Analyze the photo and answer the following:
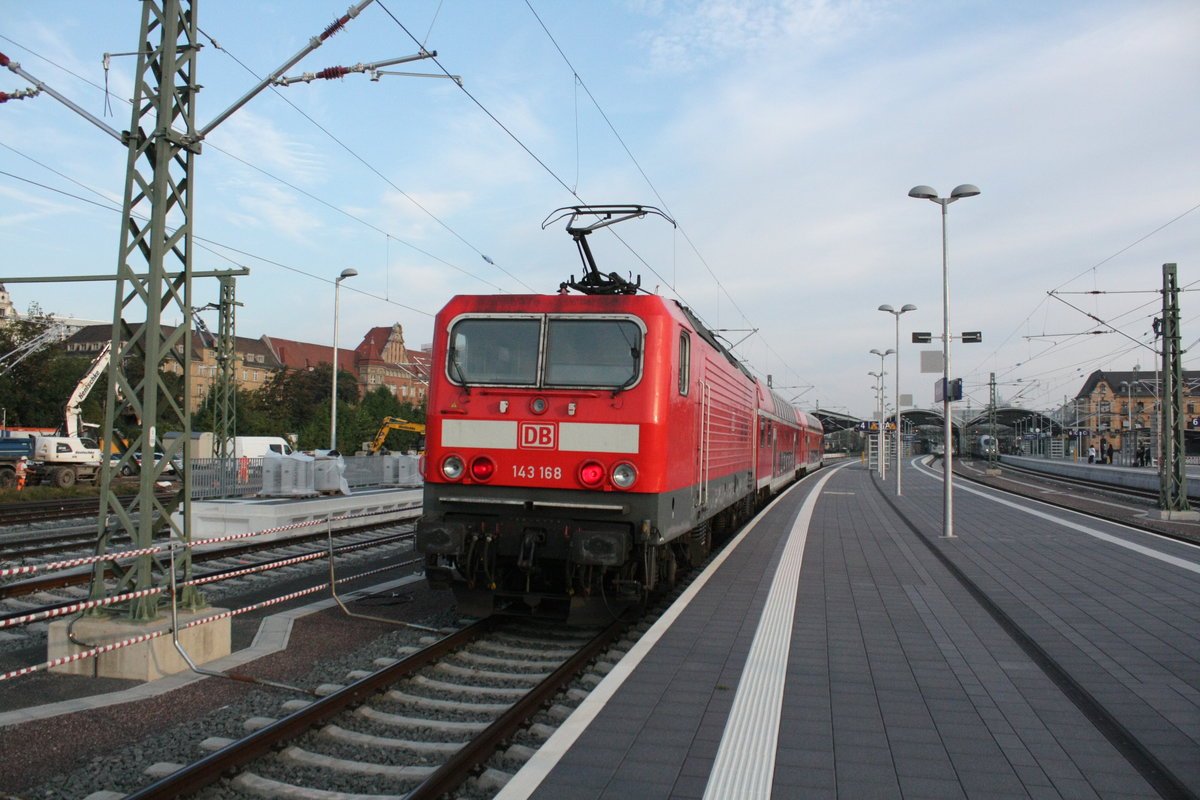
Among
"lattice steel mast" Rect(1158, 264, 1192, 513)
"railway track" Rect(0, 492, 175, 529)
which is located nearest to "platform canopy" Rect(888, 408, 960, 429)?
"lattice steel mast" Rect(1158, 264, 1192, 513)

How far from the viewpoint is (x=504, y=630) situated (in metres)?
8.54

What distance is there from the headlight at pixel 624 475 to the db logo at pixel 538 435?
60 cm

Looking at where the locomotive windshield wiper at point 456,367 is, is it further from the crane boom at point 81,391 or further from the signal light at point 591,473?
the crane boom at point 81,391

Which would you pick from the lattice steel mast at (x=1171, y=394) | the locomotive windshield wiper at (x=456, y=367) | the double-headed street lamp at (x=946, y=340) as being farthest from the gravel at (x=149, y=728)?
the lattice steel mast at (x=1171, y=394)

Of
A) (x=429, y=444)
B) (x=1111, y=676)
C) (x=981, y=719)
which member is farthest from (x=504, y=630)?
(x=1111, y=676)

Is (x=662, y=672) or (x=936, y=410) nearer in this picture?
(x=662, y=672)

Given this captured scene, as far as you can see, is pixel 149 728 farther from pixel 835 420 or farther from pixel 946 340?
pixel 835 420

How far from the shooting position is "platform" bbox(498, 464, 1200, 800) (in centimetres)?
447

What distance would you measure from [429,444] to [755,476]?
983 centimetres

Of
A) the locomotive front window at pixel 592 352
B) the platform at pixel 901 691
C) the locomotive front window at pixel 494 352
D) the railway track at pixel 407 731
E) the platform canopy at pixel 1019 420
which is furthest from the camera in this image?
the platform canopy at pixel 1019 420

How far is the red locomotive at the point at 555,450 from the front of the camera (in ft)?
25.1

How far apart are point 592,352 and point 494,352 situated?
0.95 m

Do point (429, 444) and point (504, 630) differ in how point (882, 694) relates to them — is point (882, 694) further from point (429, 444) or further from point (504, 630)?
point (429, 444)

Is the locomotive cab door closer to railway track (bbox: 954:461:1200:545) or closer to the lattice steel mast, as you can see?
railway track (bbox: 954:461:1200:545)
